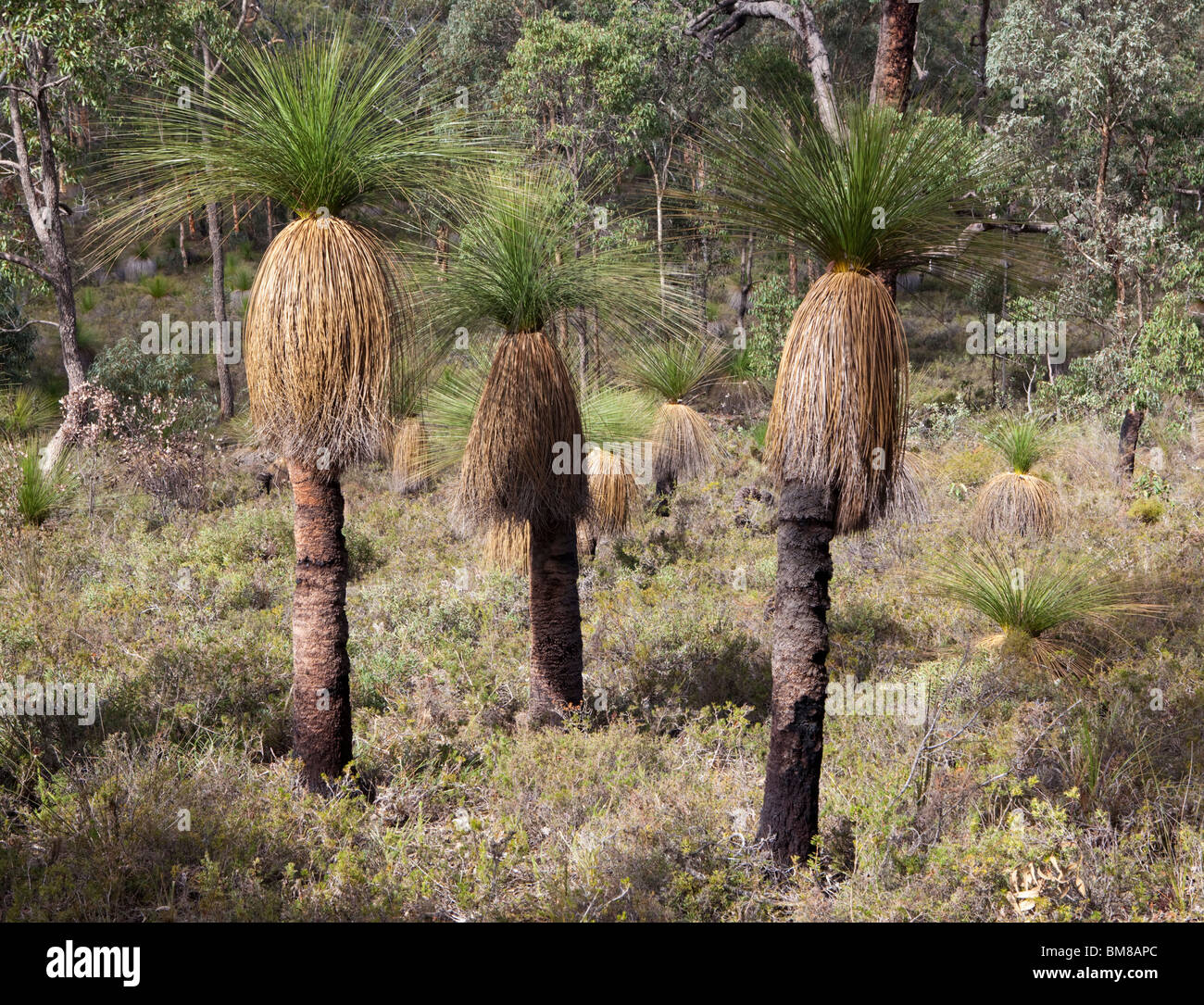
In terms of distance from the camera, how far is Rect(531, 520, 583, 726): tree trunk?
721 cm

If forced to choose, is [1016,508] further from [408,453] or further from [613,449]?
[408,453]

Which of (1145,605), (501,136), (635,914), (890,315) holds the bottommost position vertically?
(635,914)

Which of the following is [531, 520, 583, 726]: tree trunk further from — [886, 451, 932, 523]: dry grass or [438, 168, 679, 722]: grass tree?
[886, 451, 932, 523]: dry grass

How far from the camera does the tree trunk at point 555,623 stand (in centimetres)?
721

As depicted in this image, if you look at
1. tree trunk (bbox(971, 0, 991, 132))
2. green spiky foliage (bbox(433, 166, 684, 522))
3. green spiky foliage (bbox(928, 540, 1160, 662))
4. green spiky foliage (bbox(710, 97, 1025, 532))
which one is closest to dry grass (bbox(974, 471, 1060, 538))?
green spiky foliage (bbox(928, 540, 1160, 662))

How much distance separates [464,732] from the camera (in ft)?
24.0

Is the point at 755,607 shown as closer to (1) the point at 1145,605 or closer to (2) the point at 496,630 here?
(2) the point at 496,630

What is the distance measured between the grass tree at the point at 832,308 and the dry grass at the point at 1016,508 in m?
7.37

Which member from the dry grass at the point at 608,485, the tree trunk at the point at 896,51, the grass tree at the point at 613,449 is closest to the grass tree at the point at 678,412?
the grass tree at the point at 613,449

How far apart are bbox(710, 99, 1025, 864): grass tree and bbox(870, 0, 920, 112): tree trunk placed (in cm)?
115

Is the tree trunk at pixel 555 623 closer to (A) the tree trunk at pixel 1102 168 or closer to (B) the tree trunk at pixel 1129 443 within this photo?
(B) the tree trunk at pixel 1129 443

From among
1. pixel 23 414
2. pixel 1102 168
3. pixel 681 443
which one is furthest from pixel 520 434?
pixel 23 414

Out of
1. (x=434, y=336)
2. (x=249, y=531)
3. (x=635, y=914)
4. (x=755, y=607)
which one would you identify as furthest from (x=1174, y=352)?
(x=249, y=531)

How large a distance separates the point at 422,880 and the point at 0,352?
18.0m
